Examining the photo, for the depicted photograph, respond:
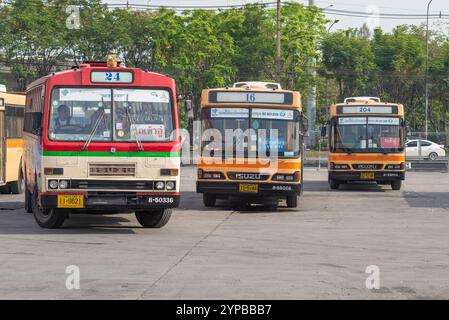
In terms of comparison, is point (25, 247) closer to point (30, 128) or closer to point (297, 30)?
→ point (30, 128)

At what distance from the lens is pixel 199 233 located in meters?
18.4

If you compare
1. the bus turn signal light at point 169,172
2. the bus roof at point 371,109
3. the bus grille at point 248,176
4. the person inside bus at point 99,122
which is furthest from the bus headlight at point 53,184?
the bus roof at point 371,109

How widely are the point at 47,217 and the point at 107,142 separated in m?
2.02

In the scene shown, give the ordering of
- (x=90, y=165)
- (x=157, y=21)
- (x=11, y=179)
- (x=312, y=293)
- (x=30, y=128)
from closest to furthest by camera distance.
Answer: (x=312, y=293) → (x=90, y=165) → (x=30, y=128) → (x=11, y=179) → (x=157, y=21)

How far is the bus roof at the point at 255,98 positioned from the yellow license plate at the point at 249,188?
1910mm

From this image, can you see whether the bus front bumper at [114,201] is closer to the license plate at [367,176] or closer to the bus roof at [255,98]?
the bus roof at [255,98]

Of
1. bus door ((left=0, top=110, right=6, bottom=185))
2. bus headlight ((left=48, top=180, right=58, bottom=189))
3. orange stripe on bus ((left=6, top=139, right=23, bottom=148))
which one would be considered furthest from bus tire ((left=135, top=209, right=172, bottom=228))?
orange stripe on bus ((left=6, top=139, right=23, bottom=148))

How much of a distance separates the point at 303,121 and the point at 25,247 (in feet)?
34.5

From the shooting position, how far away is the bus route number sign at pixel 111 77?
18156mm

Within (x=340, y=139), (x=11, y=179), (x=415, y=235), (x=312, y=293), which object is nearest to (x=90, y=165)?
(x=415, y=235)

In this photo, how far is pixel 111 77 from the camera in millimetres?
18172

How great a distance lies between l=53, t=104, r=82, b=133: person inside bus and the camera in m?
17.9

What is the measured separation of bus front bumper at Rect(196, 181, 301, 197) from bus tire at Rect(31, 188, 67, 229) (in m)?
5.67

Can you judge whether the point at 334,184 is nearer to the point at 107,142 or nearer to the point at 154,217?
the point at 154,217
